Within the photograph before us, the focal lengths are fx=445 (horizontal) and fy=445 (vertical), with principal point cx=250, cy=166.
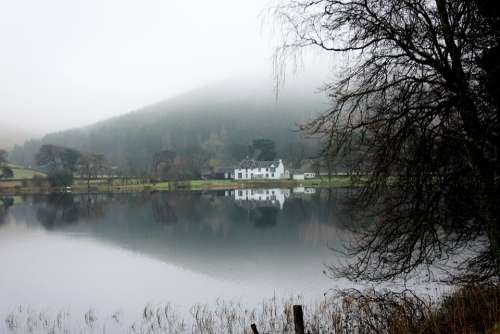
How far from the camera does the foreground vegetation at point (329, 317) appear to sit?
7.36 metres

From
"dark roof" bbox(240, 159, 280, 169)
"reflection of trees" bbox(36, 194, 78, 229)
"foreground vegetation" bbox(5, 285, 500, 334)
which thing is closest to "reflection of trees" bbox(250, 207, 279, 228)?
"reflection of trees" bbox(36, 194, 78, 229)

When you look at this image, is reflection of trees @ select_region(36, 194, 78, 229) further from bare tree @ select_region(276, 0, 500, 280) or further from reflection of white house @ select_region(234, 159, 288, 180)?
reflection of white house @ select_region(234, 159, 288, 180)

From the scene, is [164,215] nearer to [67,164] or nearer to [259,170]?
[259,170]

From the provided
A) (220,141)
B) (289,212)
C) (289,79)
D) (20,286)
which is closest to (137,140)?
(220,141)

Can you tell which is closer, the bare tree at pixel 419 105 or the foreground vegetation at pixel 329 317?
the bare tree at pixel 419 105

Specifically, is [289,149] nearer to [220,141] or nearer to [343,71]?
[220,141]

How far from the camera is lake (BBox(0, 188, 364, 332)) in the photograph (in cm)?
1670

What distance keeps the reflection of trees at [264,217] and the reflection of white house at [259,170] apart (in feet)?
253

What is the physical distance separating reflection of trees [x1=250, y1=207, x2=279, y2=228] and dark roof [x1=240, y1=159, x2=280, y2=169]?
79469mm

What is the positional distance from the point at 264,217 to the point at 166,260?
62.9 feet

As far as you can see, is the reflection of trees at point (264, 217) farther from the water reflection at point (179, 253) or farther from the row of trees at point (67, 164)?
the row of trees at point (67, 164)

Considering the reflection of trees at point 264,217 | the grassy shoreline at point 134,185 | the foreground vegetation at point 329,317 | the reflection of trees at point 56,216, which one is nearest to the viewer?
the foreground vegetation at point 329,317

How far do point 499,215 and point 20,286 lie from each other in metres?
20.0

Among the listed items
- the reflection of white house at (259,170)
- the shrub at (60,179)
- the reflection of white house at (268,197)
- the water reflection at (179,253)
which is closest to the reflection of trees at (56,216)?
the water reflection at (179,253)
